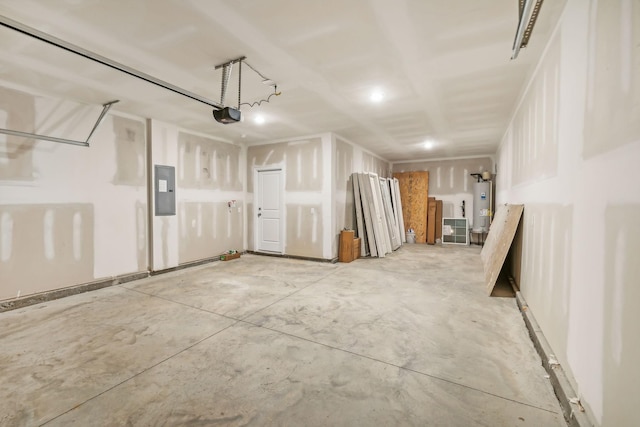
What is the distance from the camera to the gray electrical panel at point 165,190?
4.79m

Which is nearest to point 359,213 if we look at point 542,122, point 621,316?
point 542,122

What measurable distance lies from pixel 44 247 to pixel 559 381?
5.42 meters

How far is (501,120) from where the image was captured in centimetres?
467

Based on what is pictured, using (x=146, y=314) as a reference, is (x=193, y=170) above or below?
above

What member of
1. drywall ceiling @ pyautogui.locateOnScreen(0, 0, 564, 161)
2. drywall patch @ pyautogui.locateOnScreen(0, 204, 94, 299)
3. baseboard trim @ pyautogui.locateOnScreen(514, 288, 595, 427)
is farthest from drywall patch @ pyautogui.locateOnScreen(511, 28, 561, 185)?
drywall patch @ pyautogui.locateOnScreen(0, 204, 94, 299)

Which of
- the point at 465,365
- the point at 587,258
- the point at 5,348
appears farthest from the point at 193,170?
the point at 587,258

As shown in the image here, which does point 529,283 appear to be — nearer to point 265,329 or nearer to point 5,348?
point 265,329

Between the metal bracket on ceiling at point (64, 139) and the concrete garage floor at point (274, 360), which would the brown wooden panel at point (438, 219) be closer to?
the concrete garage floor at point (274, 360)

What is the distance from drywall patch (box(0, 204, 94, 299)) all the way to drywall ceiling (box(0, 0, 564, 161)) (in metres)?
1.56

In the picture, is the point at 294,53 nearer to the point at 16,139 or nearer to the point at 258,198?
the point at 16,139

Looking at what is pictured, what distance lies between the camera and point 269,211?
21.4 feet

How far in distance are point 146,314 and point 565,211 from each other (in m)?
3.97

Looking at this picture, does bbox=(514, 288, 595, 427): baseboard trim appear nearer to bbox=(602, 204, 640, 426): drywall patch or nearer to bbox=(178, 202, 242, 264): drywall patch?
bbox=(602, 204, 640, 426): drywall patch

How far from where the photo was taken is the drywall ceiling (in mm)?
1982
